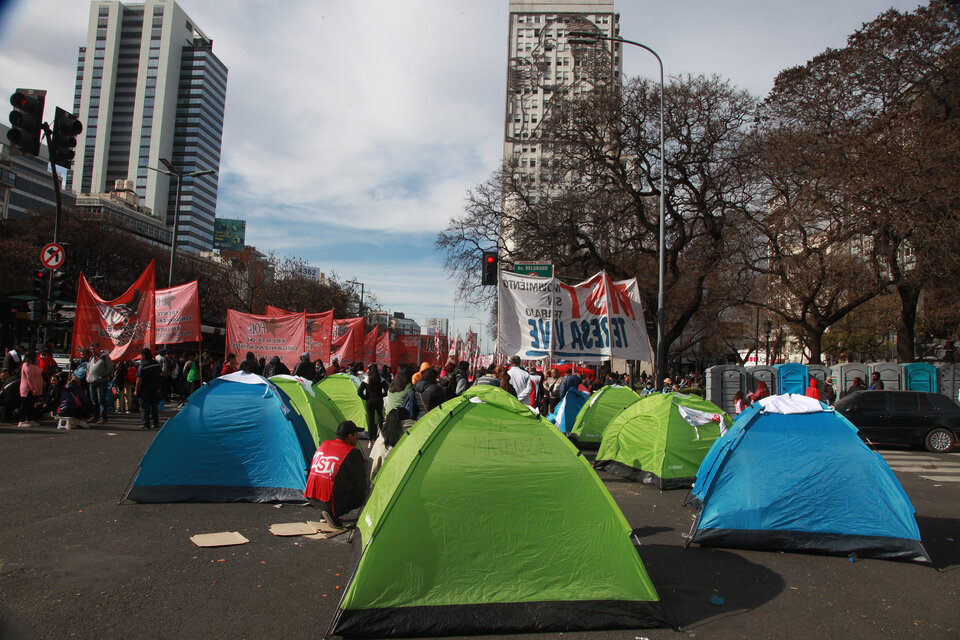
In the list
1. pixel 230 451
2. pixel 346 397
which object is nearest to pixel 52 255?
pixel 346 397

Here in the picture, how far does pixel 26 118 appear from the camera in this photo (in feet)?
34.1

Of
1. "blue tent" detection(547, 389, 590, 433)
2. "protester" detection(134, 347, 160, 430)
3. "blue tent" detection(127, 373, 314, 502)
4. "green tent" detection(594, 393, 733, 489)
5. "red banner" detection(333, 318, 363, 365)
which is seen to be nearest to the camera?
"blue tent" detection(127, 373, 314, 502)

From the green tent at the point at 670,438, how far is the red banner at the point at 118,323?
1019cm

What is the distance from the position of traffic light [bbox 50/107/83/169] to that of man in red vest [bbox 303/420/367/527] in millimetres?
9399

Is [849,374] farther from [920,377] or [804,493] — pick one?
[804,493]

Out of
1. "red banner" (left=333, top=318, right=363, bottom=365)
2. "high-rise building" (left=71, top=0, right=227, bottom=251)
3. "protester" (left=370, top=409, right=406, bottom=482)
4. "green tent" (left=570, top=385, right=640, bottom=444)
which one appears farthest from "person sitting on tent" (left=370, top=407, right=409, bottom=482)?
"high-rise building" (left=71, top=0, right=227, bottom=251)

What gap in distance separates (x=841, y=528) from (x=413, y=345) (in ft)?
110

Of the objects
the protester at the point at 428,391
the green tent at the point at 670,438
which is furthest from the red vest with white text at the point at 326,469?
the green tent at the point at 670,438

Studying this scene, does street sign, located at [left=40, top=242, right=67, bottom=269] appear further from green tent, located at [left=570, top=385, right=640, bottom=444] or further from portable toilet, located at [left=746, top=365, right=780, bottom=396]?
portable toilet, located at [left=746, top=365, right=780, bottom=396]

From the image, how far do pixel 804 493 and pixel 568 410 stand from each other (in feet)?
25.3

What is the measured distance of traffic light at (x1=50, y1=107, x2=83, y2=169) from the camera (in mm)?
11898

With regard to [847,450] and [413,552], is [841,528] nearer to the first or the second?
[847,450]

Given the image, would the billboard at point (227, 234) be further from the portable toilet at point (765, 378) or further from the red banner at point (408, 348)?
the portable toilet at point (765, 378)

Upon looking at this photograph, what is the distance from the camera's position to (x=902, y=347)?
2197 cm
